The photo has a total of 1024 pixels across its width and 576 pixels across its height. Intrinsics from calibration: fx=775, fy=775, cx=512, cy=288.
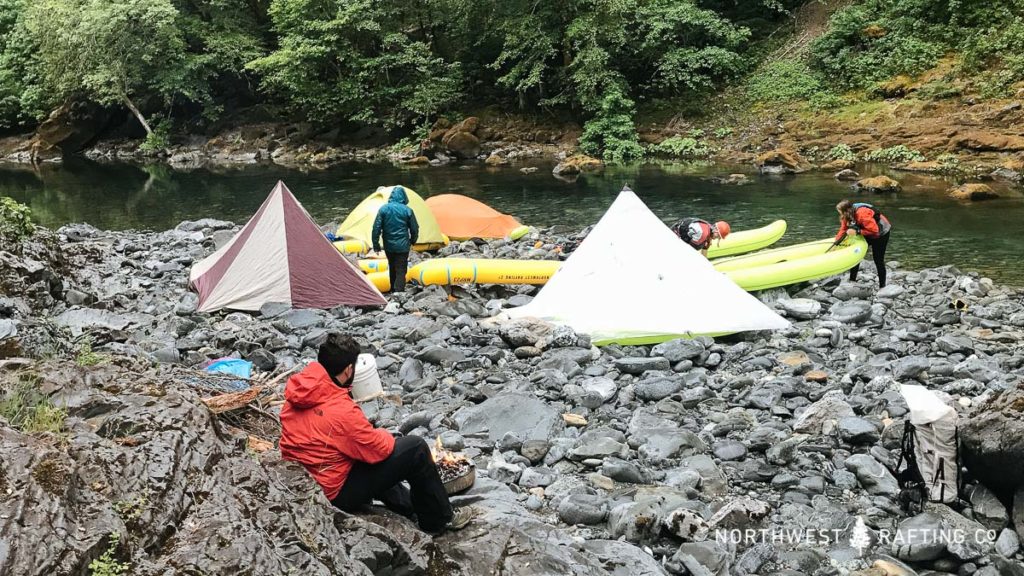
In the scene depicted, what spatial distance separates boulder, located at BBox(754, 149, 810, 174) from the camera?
1006 inches

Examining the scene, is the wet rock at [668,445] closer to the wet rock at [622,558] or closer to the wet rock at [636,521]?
the wet rock at [636,521]

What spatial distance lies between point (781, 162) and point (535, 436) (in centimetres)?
2210

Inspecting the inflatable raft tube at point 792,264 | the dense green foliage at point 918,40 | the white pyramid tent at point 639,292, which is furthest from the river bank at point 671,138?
the white pyramid tent at point 639,292

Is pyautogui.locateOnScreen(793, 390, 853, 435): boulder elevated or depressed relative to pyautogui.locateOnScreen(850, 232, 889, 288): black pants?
elevated

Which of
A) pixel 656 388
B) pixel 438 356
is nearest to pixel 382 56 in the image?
pixel 438 356

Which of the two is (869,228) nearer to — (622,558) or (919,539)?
(919,539)

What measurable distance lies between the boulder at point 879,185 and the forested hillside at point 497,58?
685cm

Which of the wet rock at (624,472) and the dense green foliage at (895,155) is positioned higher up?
the wet rock at (624,472)

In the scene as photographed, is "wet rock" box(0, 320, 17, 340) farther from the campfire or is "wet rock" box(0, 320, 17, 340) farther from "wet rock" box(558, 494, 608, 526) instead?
"wet rock" box(558, 494, 608, 526)

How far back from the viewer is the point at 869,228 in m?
12.2

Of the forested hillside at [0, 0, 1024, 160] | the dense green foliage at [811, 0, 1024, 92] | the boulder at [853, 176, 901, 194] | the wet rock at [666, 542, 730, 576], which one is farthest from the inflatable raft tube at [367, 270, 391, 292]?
the dense green foliage at [811, 0, 1024, 92]

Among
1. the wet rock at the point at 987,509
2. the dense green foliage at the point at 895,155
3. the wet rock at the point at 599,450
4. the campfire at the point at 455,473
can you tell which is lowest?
the dense green foliage at the point at 895,155

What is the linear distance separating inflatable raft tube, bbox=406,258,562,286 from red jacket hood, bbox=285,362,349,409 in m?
7.18

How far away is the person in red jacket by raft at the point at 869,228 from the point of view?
1219cm
